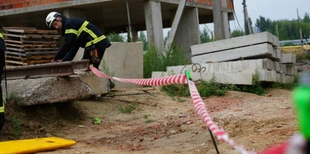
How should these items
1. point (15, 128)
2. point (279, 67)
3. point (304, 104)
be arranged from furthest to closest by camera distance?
1. point (279, 67)
2. point (15, 128)
3. point (304, 104)

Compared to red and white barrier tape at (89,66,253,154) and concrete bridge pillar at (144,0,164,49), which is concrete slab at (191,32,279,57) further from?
red and white barrier tape at (89,66,253,154)

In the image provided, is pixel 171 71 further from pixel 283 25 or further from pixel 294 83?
pixel 283 25

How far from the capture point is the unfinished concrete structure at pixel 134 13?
16.3 metres

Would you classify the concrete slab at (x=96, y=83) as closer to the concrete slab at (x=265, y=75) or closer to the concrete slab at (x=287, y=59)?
the concrete slab at (x=265, y=75)

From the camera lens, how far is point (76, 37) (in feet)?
30.1

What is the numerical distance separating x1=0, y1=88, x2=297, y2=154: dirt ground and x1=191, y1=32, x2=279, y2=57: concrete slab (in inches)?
59.9

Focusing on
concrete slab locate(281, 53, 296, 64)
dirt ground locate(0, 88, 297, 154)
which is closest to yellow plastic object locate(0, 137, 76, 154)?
dirt ground locate(0, 88, 297, 154)

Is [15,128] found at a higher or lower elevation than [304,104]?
lower

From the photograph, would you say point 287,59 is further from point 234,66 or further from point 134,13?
point 134,13

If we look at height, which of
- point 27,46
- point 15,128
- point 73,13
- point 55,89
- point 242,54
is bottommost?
point 15,128

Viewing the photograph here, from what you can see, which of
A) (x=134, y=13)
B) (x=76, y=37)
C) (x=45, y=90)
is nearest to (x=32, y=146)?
(x=45, y=90)

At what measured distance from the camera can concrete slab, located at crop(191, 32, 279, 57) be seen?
11664mm

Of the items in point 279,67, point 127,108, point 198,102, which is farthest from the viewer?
point 279,67

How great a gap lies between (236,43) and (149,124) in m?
4.54
